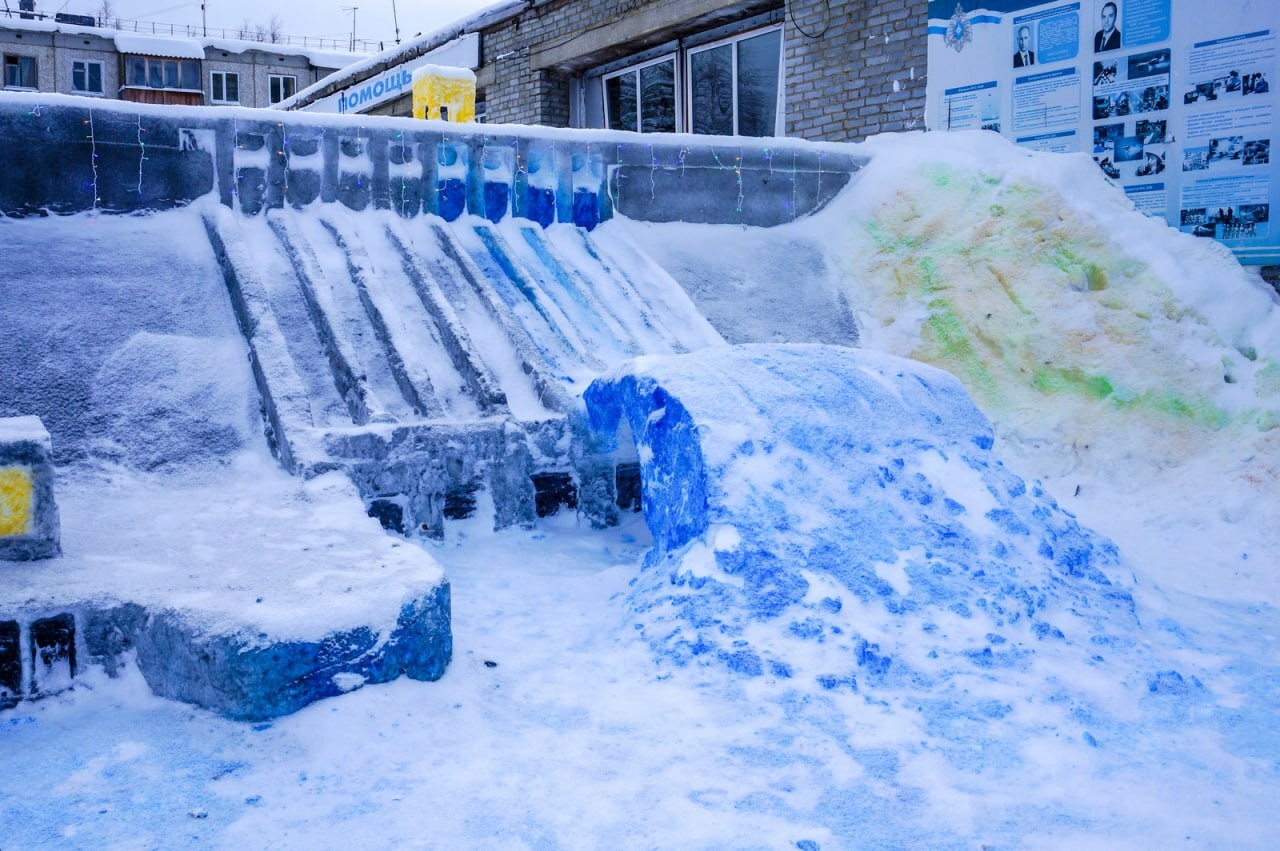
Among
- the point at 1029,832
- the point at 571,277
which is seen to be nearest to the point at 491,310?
the point at 571,277

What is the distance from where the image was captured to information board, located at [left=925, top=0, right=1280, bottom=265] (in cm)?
571

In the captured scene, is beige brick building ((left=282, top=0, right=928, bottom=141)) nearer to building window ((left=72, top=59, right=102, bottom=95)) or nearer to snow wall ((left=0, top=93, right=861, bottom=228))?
snow wall ((left=0, top=93, right=861, bottom=228))

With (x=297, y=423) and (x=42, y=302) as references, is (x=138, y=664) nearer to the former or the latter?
(x=297, y=423)

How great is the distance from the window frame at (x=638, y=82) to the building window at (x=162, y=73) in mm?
18755

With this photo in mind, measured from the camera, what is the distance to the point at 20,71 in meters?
24.2

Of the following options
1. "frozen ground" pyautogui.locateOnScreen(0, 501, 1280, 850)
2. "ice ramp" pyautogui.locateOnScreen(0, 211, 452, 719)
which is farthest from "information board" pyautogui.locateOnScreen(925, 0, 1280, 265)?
"ice ramp" pyautogui.locateOnScreen(0, 211, 452, 719)

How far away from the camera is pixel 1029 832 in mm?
1963

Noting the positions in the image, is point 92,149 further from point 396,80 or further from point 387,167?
point 396,80

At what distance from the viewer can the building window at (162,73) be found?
25156 mm

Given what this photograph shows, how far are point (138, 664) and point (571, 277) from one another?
119 inches

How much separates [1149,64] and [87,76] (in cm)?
2553

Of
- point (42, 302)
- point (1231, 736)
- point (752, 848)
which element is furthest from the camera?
point (42, 302)

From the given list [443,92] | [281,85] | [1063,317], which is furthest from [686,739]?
[281,85]

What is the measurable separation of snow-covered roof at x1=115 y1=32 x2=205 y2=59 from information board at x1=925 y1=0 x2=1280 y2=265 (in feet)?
77.2
